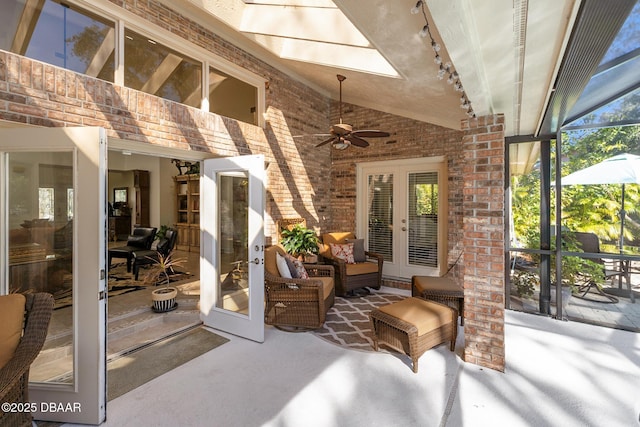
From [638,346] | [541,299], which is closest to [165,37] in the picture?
[541,299]

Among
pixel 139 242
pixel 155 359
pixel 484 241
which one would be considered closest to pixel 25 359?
pixel 155 359

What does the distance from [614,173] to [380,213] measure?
344 cm

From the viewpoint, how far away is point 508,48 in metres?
1.88

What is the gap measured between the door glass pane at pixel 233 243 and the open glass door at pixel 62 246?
1498 millimetres

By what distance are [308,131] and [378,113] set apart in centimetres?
146

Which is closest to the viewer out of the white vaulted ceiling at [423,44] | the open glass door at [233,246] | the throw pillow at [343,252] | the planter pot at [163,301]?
the white vaulted ceiling at [423,44]

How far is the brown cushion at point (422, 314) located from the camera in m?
2.84

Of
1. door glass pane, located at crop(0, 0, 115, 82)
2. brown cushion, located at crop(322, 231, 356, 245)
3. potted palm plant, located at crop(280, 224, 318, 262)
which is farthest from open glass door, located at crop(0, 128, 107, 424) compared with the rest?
brown cushion, located at crop(322, 231, 356, 245)

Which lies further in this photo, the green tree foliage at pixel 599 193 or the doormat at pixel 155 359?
the green tree foliage at pixel 599 193

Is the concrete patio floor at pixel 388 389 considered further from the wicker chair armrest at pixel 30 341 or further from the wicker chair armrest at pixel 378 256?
the wicker chair armrest at pixel 378 256

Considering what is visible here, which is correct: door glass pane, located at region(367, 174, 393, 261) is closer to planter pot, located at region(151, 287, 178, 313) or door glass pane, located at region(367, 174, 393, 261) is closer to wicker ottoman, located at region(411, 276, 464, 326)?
wicker ottoman, located at region(411, 276, 464, 326)

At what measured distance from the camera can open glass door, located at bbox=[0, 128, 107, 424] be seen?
7.07 feet

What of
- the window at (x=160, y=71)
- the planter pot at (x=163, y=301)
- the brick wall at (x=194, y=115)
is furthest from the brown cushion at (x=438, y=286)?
the window at (x=160, y=71)

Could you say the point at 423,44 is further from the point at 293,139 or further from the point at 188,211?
the point at 188,211
